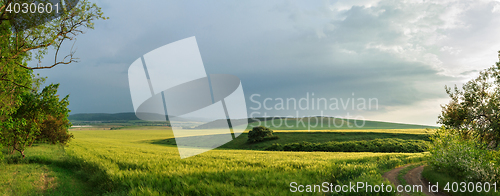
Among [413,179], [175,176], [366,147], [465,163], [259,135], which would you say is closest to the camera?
[175,176]

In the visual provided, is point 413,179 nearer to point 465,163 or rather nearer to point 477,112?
point 465,163

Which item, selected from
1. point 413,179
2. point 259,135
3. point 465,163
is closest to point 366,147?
point 259,135

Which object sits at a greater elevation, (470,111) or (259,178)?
(470,111)

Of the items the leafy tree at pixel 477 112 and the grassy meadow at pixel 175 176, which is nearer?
the grassy meadow at pixel 175 176

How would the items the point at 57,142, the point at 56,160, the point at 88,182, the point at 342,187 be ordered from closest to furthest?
the point at 342,187, the point at 88,182, the point at 56,160, the point at 57,142

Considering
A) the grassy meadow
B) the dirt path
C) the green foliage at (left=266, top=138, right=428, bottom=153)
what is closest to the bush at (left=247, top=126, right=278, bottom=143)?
the green foliage at (left=266, top=138, right=428, bottom=153)

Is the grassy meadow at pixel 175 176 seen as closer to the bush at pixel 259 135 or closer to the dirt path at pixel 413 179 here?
the dirt path at pixel 413 179

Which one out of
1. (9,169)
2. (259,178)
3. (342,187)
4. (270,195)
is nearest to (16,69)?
(9,169)

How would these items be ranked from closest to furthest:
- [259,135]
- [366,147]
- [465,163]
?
1. [465,163]
2. [366,147]
3. [259,135]

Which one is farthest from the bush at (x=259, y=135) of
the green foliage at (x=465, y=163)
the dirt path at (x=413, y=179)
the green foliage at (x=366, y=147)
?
the green foliage at (x=465, y=163)

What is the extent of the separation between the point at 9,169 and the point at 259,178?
22156 millimetres

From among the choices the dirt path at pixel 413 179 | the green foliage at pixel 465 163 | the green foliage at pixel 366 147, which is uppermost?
the green foliage at pixel 465 163

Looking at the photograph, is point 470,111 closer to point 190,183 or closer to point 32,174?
point 190,183

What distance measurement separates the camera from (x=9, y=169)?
18.8 metres
